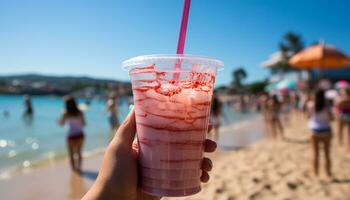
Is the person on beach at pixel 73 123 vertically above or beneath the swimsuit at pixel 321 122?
beneath

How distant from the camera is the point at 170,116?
1.32 meters

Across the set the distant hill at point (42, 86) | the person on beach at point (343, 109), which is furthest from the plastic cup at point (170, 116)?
the distant hill at point (42, 86)

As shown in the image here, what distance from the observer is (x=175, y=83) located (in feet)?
4.32

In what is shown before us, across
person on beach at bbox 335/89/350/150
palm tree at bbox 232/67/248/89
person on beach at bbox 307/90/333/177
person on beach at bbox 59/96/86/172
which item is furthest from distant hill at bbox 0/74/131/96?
person on beach at bbox 307/90/333/177

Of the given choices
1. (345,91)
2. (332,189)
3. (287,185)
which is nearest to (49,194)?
(287,185)

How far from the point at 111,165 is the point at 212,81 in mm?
618

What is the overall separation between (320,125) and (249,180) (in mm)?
1735

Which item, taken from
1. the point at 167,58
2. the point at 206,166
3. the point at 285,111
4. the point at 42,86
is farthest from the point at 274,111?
the point at 42,86

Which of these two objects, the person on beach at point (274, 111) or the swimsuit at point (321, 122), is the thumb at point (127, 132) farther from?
the person on beach at point (274, 111)

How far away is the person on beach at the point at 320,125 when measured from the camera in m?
5.62

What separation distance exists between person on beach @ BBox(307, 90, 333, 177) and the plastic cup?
4944 mm

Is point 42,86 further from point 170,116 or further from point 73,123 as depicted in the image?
point 170,116

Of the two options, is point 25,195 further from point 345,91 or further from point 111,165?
point 345,91

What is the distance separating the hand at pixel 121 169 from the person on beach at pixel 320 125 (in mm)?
4834
